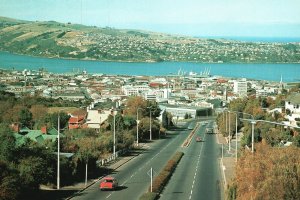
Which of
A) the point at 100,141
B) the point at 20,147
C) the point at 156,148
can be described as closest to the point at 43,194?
the point at 20,147

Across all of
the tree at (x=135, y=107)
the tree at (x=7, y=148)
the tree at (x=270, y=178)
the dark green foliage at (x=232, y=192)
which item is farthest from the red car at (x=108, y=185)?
the tree at (x=135, y=107)

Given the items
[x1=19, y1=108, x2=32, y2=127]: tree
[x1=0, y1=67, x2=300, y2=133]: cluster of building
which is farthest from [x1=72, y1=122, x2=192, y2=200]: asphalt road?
[x1=19, y1=108, x2=32, y2=127]: tree

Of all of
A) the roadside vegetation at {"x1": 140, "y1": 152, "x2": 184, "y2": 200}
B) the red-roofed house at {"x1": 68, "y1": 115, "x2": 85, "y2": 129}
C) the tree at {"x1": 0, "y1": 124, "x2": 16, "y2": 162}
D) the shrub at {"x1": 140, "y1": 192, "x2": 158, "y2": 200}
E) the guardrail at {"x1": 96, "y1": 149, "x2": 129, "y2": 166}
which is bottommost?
the red-roofed house at {"x1": 68, "y1": 115, "x2": 85, "y2": 129}

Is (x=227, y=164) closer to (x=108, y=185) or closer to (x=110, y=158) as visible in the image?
(x=110, y=158)

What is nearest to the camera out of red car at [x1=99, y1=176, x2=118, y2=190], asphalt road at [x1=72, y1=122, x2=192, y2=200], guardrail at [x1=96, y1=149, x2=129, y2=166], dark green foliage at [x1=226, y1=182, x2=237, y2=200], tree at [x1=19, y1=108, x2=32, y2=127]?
dark green foliage at [x1=226, y1=182, x2=237, y2=200]

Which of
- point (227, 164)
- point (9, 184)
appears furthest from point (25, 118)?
point (9, 184)

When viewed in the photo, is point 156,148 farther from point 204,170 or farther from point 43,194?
point 43,194

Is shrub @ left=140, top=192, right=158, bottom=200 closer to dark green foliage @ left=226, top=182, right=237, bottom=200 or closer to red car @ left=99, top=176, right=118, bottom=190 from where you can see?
red car @ left=99, top=176, right=118, bottom=190
